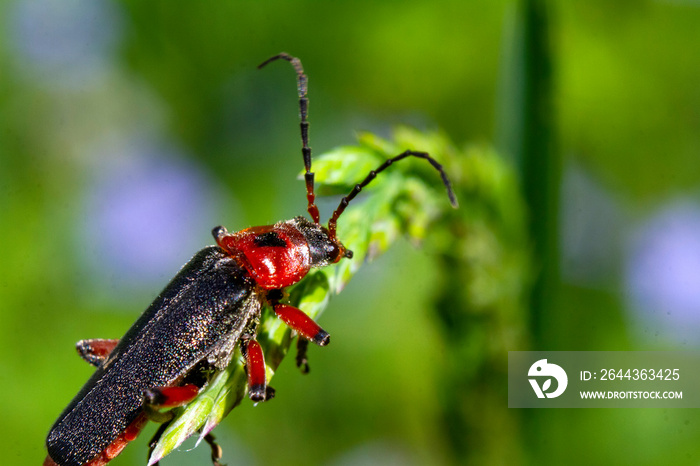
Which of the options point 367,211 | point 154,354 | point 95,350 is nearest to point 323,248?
point 367,211

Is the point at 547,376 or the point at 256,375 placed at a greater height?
the point at 547,376

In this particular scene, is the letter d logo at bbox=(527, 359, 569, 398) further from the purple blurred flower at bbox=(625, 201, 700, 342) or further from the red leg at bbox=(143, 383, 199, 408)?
the red leg at bbox=(143, 383, 199, 408)

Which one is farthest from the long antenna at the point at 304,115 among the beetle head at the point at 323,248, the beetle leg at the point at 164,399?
the beetle leg at the point at 164,399

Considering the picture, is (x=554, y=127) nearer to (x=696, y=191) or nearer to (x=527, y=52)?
(x=527, y=52)

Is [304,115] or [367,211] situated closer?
[367,211]

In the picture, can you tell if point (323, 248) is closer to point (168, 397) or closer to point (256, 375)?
point (256, 375)

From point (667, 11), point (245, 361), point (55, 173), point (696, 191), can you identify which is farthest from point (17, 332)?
point (667, 11)
